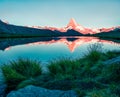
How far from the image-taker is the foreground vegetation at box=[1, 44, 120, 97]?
9.47 meters

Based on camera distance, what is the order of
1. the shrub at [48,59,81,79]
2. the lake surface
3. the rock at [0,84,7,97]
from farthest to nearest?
the lake surface → the shrub at [48,59,81,79] → the rock at [0,84,7,97]

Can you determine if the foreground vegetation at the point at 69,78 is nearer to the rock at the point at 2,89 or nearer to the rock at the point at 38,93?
the rock at the point at 2,89

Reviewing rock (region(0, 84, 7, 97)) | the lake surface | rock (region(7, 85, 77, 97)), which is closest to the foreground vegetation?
rock (region(0, 84, 7, 97))

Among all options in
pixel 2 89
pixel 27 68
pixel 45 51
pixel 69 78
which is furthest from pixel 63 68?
pixel 45 51

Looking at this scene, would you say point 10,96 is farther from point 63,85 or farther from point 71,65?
point 71,65

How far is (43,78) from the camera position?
1230cm

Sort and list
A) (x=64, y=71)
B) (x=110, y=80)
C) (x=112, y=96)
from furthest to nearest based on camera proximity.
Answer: (x=64, y=71)
(x=110, y=80)
(x=112, y=96)

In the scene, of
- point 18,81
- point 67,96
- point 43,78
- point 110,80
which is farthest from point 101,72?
point 67,96

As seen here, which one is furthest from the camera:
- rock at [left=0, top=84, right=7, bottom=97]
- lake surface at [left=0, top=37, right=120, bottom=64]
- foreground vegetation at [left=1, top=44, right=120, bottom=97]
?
lake surface at [left=0, top=37, right=120, bottom=64]

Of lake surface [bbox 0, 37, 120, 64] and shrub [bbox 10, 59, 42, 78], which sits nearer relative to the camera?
shrub [bbox 10, 59, 42, 78]

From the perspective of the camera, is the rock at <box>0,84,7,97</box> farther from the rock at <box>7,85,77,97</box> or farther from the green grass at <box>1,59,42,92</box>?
the rock at <box>7,85,77,97</box>

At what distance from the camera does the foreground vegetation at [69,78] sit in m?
9.47

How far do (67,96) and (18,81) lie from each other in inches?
159

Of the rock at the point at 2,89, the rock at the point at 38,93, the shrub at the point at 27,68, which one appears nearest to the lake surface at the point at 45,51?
the shrub at the point at 27,68
